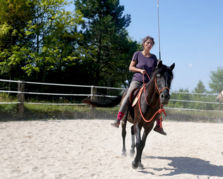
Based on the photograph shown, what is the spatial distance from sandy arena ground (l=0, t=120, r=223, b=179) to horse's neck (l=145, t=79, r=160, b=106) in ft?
4.10

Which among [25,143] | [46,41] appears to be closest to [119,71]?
[46,41]

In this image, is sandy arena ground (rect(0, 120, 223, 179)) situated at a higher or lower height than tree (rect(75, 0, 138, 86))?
lower

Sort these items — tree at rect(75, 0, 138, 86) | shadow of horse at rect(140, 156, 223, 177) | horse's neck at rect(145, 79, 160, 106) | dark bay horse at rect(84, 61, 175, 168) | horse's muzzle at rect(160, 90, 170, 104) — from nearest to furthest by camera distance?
horse's muzzle at rect(160, 90, 170, 104) → dark bay horse at rect(84, 61, 175, 168) → horse's neck at rect(145, 79, 160, 106) → shadow of horse at rect(140, 156, 223, 177) → tree at rect(75, 0, 138, 86)

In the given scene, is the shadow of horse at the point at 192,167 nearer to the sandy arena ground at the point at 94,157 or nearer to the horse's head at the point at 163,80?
the sandy arena ground at the point at 94,157

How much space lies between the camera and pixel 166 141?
667 cm

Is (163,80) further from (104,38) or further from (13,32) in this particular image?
(104,38)

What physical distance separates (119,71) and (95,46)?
128 inches

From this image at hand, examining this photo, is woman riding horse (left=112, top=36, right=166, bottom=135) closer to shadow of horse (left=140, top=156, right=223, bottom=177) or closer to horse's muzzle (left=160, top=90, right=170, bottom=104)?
horse's muzzle (left=160, top=90, right=170, bottom=104)

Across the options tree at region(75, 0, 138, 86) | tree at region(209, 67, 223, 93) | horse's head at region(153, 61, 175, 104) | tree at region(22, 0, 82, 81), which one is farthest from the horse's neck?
tree at region(209, 67, 223, 93)

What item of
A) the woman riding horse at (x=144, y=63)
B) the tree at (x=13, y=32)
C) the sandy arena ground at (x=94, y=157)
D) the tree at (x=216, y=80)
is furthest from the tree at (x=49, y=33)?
the tree at (x=216, y=80)

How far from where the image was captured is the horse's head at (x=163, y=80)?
10.8 ft

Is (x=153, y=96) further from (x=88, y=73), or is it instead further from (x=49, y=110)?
(x=88, y=73)

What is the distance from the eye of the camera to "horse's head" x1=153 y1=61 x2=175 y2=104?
328 cm

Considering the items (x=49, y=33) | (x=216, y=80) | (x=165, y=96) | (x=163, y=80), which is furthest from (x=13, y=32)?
(x=216, y=80)
